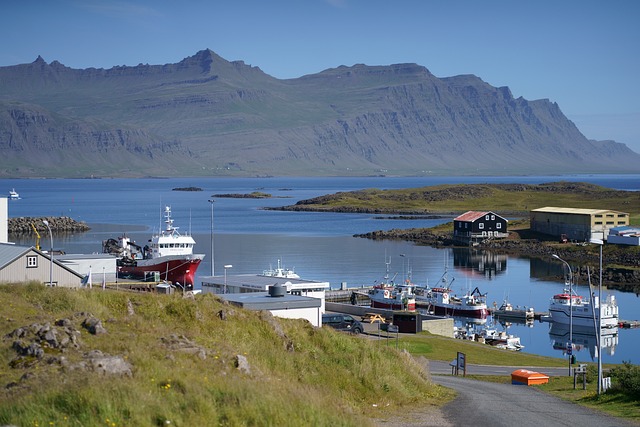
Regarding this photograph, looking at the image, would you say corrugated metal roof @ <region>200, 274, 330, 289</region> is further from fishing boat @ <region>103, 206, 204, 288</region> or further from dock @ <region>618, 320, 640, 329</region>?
dock @ <region>618, 320, 640, 329</region>

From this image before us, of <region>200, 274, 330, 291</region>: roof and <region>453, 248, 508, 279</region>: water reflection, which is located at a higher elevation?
<region>200, 274, 330, 291</region>: roof

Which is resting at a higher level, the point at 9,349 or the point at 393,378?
the point at 9,349

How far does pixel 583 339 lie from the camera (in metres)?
51.0

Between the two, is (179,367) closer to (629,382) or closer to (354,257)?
(629,382)

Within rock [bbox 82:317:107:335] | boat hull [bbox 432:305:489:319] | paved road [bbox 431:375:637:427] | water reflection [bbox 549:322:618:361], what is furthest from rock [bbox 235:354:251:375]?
boat hull [bbox 432:305:489:319]

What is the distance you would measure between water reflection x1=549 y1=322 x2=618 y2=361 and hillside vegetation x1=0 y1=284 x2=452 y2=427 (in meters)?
27.0

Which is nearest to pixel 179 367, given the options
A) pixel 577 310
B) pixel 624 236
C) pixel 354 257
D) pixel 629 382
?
pixel 629 382

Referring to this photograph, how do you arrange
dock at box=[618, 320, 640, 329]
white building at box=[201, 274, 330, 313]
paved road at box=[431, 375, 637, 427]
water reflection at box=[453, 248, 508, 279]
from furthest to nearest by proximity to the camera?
water reflection at box=[453, 248, 508, 279] < dock at box=[618, 320, 640, 329] < white building at box=[201, 274, 330, 313] < paved road at box=[431, 375, 637, 427]

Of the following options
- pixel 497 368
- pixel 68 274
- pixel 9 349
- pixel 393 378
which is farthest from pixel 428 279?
pixel 9 349

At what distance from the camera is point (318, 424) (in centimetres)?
1369

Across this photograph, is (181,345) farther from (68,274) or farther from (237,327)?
(68,274)

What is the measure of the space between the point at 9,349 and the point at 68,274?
13947 millimetres

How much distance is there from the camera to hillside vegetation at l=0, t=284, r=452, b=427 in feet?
43.2

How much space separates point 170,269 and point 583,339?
25763 mm
